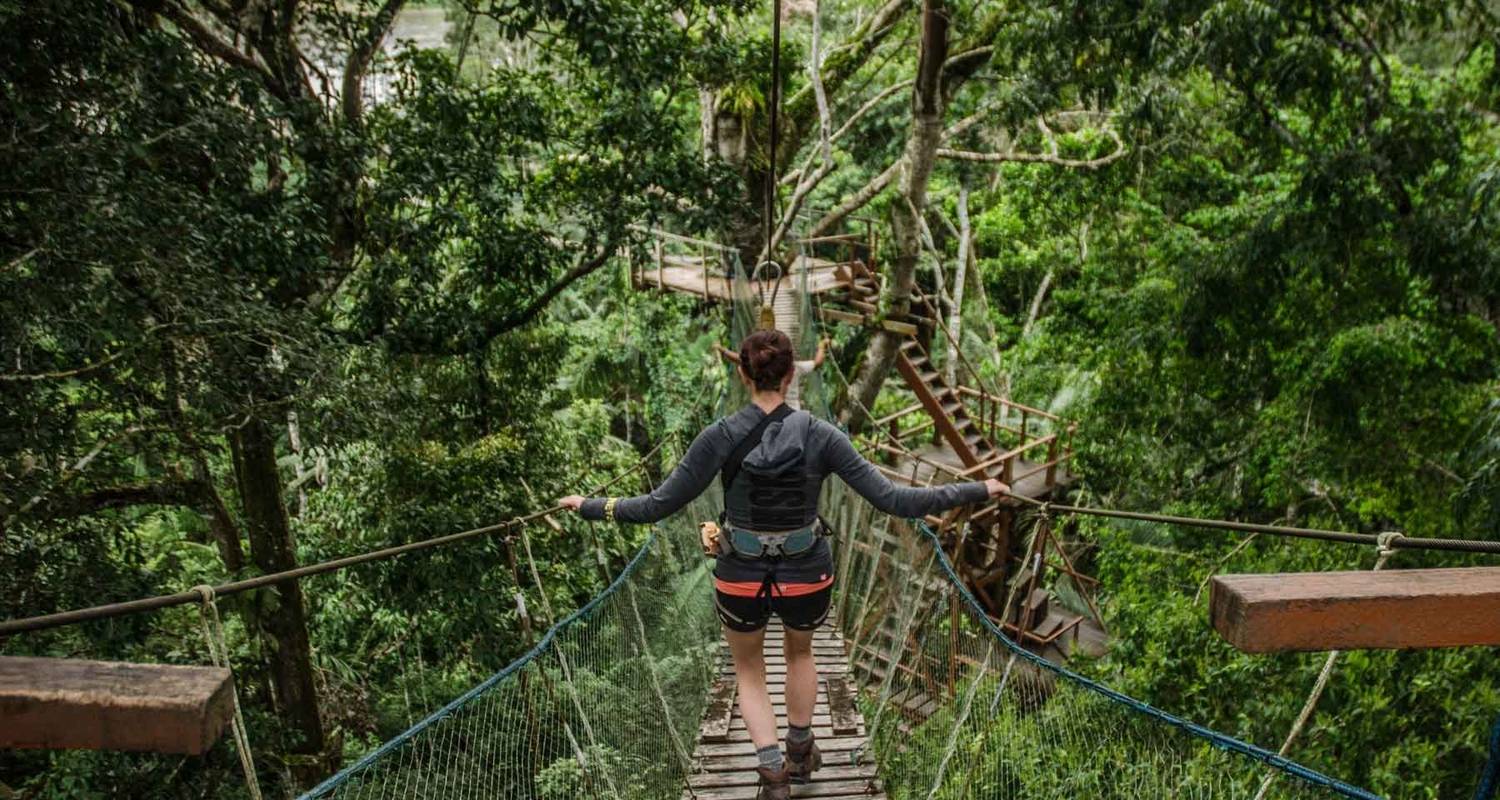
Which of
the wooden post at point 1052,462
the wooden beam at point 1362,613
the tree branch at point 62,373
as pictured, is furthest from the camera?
the wooden post at point 1052,462

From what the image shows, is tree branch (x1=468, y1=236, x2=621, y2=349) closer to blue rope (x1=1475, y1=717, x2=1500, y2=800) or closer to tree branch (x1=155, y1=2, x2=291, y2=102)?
tree branch (x1=155, y1=2, x2=291, y2=102)

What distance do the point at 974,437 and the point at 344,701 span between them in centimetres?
574

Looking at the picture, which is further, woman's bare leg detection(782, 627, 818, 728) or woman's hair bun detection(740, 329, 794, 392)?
woman's bare leg detection(782, 627, 818, 728)

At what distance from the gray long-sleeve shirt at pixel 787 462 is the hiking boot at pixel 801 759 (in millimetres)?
619

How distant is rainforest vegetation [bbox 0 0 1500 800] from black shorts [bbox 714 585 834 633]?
646 millimetres

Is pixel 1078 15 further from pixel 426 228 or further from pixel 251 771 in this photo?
pixel 251 771

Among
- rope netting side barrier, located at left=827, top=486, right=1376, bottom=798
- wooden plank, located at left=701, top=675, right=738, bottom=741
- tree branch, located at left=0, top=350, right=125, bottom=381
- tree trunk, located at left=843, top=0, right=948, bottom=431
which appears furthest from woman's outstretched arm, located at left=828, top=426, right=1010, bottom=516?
tree trunk, located at left=843, top=0, right=948, bottom=431

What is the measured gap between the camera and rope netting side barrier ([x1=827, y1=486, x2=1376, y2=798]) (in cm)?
234

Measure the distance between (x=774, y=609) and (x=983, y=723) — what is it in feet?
3.91

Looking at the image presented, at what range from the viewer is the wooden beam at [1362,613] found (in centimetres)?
112

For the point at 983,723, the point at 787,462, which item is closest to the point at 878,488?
the point at 787,462

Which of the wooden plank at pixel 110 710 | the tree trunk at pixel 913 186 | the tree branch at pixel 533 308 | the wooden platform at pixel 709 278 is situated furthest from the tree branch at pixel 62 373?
the wooden platform at pixel 709 278

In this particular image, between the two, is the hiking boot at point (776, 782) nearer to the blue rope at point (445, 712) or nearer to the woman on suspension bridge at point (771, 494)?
the woman on suspension bridge at point (771, 494)

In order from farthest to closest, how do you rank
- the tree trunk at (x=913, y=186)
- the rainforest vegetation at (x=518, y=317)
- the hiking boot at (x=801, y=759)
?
the tree trunk at (x=913, y=186) < the rainforest vegetation at (x=518, y=317) < the hiking boot at (x=801, y=759)
